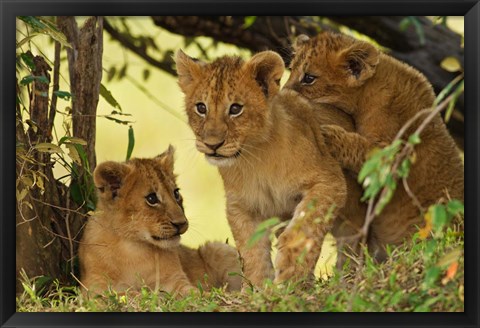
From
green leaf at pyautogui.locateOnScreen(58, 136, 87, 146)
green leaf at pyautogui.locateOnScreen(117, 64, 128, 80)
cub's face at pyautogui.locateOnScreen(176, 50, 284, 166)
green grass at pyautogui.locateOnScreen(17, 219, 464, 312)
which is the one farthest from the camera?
green leaf at pyautogui.locateOnScreen(117, 64, 128, 80)

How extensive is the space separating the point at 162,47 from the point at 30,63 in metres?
2.97

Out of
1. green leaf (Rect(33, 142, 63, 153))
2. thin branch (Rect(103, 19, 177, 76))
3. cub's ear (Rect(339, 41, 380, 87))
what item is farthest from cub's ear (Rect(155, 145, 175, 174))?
thin branch (Rect(103, 19, 177, 76))

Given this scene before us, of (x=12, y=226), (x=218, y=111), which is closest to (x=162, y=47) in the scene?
(x=218, y=111)

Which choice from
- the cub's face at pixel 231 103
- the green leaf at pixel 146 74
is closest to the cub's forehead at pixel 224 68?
the cub's face at pixel 231 103

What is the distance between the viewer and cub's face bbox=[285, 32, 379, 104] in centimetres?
661

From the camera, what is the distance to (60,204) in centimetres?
654

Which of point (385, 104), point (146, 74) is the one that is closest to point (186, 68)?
point (385, 104)

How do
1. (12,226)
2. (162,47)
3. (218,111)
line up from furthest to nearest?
1. (162,47)
2. (218,111)
3. (12,226)

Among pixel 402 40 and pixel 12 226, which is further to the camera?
pixel 402 40

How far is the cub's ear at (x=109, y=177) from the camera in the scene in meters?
6.16

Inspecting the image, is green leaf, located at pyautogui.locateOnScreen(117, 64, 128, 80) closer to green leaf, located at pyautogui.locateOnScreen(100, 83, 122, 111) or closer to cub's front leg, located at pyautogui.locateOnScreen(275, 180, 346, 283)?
green leaf, located at pyautogui.locateOnScreen(100, 83, 122, 111)

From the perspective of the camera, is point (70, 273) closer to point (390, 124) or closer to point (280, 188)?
point (280, 188)

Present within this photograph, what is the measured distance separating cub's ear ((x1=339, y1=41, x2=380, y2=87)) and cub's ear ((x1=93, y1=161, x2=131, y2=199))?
146cm

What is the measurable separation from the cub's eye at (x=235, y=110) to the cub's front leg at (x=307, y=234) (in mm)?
599
